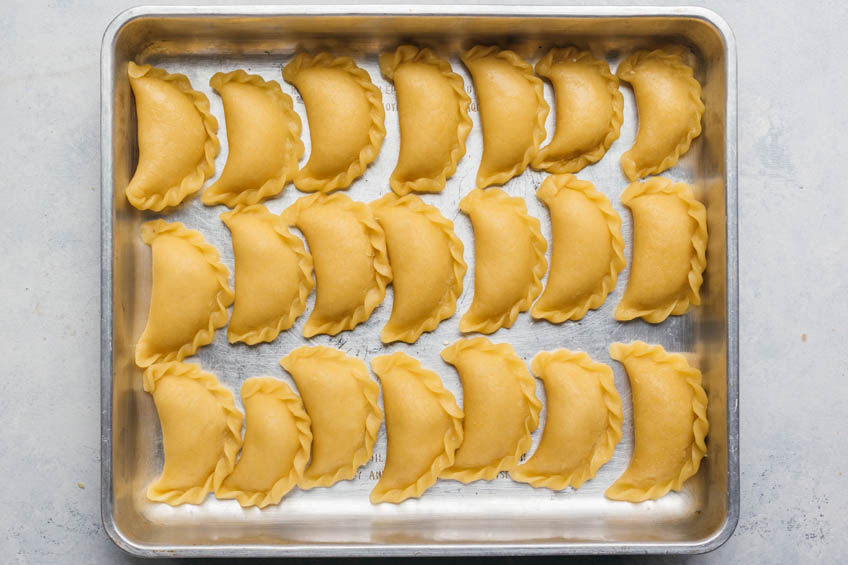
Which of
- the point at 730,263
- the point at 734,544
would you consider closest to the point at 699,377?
the point at 730,263

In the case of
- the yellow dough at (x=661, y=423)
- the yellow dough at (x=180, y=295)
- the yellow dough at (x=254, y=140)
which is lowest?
the yellow dough at (x=661, y=423)

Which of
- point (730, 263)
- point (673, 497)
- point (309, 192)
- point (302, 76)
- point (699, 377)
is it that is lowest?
point (673, 497)

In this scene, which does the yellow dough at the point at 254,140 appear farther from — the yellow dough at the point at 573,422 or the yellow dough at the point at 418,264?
the yellow dough at the point at 573,422

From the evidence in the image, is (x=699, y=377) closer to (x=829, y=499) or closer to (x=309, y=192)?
(x=829, y=499)

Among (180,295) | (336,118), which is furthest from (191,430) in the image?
(336,118)

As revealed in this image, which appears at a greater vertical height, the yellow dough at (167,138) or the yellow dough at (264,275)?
the yellow dough at (167,138)

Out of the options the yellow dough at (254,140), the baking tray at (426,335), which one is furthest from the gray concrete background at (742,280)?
the yellow dough at (254,140)

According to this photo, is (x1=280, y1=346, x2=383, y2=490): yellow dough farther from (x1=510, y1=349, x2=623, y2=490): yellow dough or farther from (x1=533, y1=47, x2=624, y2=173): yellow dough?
(x1=533, y1=47, x2=624, y2=173): yellow dough
